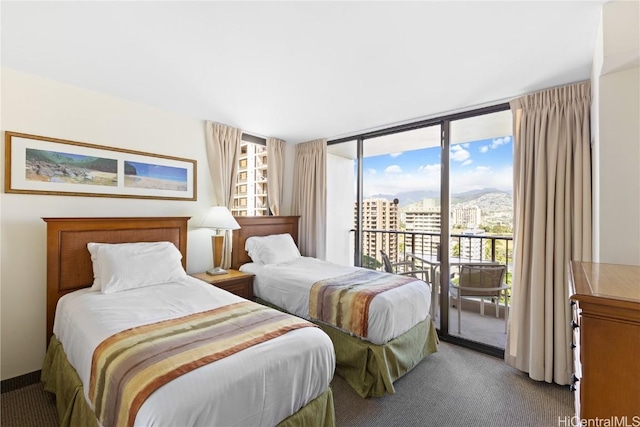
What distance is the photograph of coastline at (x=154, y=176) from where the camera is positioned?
9.19 ft

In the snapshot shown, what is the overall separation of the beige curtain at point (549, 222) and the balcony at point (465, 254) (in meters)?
0.60

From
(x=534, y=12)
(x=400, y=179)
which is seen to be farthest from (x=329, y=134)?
(x=534, y=12)

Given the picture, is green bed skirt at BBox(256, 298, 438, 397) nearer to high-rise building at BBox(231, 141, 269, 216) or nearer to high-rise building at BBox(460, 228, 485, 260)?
high-rise building at BBox(460, 228, 485, 260)

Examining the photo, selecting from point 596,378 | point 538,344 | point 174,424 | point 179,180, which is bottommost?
point 538,344

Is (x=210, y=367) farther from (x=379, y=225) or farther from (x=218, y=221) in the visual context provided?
(x=379, y=225)

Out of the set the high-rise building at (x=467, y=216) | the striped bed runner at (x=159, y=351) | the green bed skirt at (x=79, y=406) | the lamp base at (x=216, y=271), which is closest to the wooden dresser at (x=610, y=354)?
the green bed skirt at (x=79, y=406)

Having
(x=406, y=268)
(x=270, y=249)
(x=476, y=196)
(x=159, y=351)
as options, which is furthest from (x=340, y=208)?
(x=159, y=351)

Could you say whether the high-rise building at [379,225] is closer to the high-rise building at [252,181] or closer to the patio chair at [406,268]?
the patio chair at [406,268]

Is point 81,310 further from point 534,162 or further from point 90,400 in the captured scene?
point 534,162

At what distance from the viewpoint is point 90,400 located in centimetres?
137

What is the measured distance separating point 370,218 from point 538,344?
96.3 inches

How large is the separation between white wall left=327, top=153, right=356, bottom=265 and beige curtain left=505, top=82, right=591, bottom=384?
230 cm

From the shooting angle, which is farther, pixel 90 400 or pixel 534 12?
pixel 534 12

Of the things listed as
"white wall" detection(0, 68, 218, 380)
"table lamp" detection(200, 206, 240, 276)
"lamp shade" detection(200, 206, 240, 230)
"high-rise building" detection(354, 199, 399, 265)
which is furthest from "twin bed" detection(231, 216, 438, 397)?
"white wall" detection(0, 68, 218, 380)
